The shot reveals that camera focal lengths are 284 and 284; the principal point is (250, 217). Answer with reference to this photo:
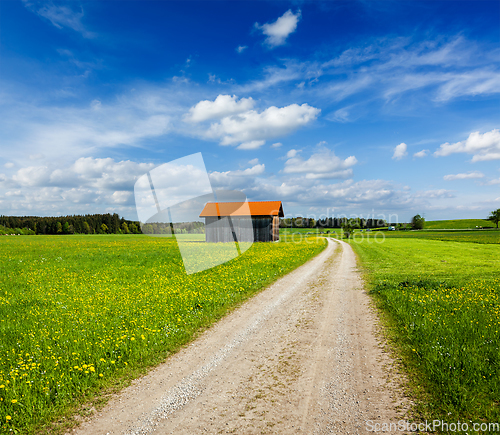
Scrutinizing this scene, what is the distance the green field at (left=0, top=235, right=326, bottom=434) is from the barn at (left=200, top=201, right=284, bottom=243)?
3098 centimetres

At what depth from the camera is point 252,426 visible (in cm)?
430

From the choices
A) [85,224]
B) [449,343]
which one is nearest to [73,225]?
[85,224]

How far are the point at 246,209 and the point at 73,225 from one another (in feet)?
427

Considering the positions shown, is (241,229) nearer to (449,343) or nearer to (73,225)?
(449,343)

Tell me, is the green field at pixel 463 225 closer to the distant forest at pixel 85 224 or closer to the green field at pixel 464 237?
the distant forest at pixel 85 224

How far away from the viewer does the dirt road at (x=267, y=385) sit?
4.38 meters

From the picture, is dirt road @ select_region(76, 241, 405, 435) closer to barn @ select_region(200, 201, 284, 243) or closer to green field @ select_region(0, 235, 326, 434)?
green field @ select_region(0, 235, 326, 434)

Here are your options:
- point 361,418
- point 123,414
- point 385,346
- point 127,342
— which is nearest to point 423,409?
point 361,418

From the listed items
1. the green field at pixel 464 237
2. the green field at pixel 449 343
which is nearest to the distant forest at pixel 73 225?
the green field at pixel 464 237

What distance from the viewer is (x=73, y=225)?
5699 inches

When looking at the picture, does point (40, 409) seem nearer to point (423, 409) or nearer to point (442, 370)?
point (423, 409)

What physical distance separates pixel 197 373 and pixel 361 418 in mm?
3233

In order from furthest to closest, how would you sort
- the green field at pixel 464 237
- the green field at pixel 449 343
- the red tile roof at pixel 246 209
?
the green field at pixel 464 237 < the red tile roof at pixel 246 209 < the green field at pixel 449 343

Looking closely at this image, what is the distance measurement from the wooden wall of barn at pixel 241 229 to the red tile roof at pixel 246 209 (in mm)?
863
